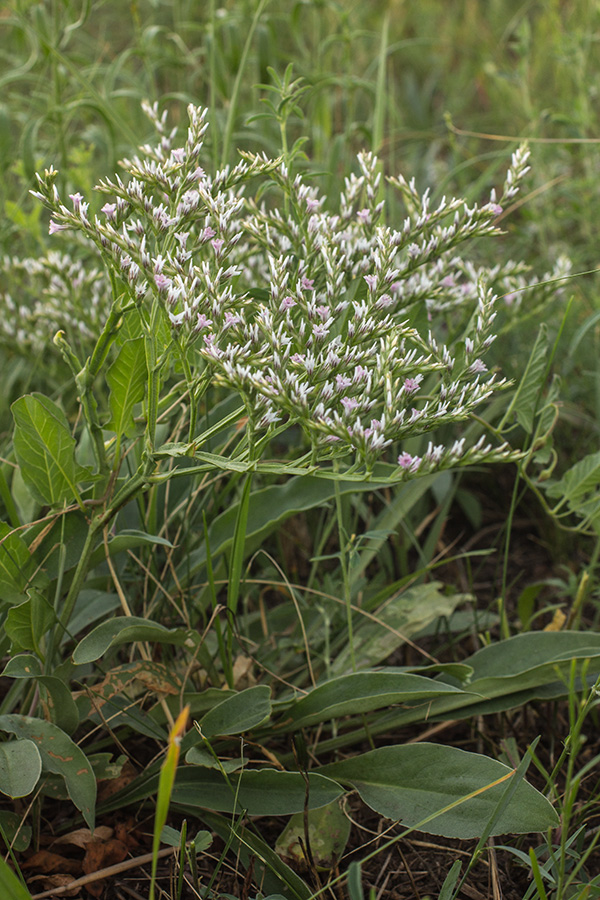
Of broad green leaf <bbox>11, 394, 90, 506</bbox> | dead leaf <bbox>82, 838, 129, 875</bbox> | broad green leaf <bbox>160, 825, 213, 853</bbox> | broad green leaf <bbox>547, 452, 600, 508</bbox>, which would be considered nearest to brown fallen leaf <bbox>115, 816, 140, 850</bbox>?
dead leaf <bbox>82, 838, 129, 875</bbox>

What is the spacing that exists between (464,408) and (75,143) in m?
2.76

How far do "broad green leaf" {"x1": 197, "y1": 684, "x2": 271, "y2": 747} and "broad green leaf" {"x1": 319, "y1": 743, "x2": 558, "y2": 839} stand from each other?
0.23m

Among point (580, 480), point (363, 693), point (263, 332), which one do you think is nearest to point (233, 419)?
point (263, 332)

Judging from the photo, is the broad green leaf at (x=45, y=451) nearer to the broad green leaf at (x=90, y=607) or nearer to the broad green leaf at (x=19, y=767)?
the broad green leaf at (x=90, y=607)

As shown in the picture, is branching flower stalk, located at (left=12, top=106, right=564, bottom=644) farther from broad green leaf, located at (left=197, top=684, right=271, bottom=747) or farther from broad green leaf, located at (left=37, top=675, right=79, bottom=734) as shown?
broad green leaf, located at (left=197, top=684, right=271, bottom=747)

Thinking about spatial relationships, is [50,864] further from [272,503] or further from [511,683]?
[511,683]

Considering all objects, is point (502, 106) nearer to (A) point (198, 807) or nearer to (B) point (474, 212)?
(B) point (474, 212)

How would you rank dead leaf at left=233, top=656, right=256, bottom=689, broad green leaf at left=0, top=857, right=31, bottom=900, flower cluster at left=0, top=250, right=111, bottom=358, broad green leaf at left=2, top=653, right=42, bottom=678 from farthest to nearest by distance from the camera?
flower cluster at left=0, top=250, right=111, bottom=358 → dead leaf at left=233, top=656, right=256, bottom=689 → broad green leaf at left=2, top=653, right=42, bottom=678 → broad green leaf at left=0, top=857, right=31, bottom=900

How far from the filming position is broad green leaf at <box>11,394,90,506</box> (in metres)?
1.33

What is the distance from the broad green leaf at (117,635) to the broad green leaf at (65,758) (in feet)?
0.46

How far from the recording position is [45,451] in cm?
138

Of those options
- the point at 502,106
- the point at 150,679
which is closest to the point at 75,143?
the point at 502,106

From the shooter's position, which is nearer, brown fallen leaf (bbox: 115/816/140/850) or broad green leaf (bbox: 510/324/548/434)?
brown fallen leaf (bbox: 115/816/140/850)

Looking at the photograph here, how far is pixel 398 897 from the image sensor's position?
1.38m
